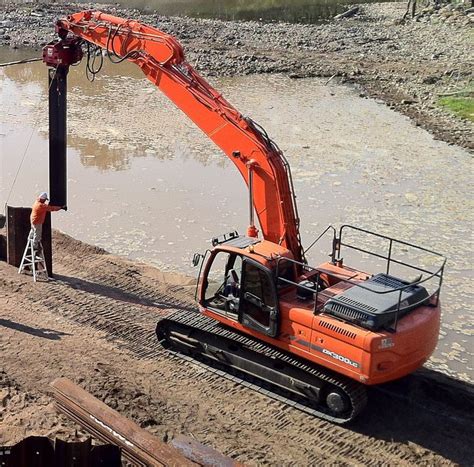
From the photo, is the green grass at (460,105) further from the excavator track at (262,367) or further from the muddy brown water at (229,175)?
the excavator track at (262,367)

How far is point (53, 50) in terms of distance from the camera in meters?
12.3

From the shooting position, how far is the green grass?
83.3ft

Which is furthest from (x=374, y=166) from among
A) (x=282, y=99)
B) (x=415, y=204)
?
(x=282, y=99)

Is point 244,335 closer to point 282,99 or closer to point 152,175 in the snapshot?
point 152,175

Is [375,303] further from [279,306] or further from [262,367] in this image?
[262,367]

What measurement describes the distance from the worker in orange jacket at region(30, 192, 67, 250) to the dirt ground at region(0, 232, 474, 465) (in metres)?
1.09

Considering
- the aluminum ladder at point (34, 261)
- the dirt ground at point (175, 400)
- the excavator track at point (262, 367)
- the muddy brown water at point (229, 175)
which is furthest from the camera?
the muddy brown water at point (229, 175)

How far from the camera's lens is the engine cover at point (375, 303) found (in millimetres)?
8938

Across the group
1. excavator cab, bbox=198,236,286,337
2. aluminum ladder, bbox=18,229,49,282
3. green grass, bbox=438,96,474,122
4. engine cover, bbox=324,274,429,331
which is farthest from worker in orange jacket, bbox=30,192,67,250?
green grass, bbox=438,96,474,122

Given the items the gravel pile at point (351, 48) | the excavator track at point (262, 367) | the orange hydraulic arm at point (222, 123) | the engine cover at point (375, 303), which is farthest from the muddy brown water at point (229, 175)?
the orange hydraulic arm at point (222, 123)

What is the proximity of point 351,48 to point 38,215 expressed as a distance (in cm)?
2721

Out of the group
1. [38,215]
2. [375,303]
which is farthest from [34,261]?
[375,303]

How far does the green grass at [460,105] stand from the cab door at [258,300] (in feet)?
57.3

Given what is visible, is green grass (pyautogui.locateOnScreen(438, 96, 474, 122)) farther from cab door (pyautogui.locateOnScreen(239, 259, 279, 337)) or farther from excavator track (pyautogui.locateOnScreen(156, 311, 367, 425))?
Answer: cab door (pyautogui.locateOnScreen(239, 259, 279, 337))
